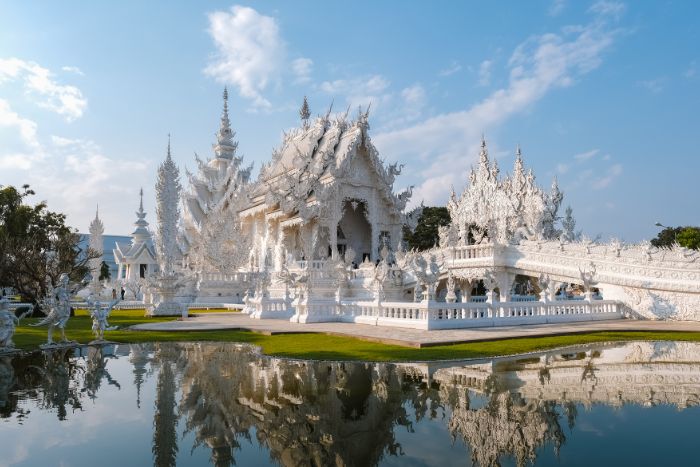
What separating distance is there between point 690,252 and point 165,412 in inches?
698

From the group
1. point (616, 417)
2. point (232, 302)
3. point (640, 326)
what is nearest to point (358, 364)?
point (616, 417)

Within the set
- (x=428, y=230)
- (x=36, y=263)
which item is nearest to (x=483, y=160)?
(x=428, y=230)

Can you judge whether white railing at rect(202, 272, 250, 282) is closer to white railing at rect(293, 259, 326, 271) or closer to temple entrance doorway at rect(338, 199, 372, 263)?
white railing at rect(293, 259, 326, 271)

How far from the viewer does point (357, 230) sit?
103ft

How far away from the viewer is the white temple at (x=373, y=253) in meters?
16.4

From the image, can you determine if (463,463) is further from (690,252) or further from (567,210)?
(567,210)

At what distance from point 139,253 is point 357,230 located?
72.9 feet

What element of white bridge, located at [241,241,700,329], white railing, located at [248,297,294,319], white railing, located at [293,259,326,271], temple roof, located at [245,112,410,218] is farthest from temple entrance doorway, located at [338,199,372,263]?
white railing, located at [248,297,294,319]

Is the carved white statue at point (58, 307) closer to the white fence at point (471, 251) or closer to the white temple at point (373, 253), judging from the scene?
the white temple at point (373, 253)

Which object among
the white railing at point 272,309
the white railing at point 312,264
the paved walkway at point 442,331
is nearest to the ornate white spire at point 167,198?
the white railing at point 312,264

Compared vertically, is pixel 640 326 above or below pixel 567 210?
below

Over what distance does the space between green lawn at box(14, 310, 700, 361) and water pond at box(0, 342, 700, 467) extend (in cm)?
81

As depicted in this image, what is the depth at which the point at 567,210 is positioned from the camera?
36.5m

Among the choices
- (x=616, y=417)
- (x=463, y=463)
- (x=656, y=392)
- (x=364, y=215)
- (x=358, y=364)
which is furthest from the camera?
(x=364, y=215)
